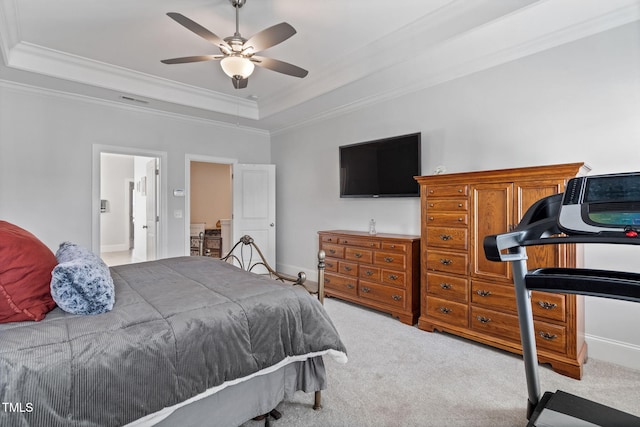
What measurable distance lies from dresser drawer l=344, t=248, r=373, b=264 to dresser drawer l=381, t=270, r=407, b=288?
10.1 inches

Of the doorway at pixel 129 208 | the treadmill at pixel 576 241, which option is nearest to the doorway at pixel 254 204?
the doorway at pixel 129 208

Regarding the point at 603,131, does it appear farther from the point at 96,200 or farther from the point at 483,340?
the point at 96,200

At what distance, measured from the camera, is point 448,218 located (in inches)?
125

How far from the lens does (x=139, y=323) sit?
1443 millimetres

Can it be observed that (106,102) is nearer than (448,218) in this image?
No

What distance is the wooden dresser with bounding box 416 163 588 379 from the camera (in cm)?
249

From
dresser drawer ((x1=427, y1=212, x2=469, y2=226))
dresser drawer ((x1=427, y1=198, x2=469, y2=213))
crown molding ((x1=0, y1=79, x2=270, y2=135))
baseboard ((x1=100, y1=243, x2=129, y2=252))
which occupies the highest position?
crown molding ((x1=0, y1=79, x2=270, y2=135))

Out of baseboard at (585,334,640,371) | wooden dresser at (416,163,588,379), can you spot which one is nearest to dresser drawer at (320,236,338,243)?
wooden dresser at (416,163,588,379)

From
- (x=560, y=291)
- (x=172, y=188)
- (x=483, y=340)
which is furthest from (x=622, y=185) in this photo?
(x=172, y=188)

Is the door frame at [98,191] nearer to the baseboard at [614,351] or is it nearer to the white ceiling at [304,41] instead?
the white ceiling at [304,41]

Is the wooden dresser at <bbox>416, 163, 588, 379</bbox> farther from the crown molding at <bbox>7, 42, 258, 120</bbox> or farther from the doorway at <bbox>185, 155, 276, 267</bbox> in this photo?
the crown molding at <bbox>7, 42, 258, 120</bbox>

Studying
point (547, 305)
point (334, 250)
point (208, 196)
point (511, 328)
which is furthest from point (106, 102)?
point (547, 305)

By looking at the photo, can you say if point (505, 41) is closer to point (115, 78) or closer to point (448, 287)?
point (448, 287)

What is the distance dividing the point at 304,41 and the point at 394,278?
109 inches
